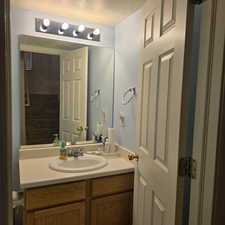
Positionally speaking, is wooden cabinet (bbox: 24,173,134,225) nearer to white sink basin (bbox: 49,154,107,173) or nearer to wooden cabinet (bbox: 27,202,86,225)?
wooden cabinet (bbox: 27,202,86,225)

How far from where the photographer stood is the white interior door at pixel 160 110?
0.87m

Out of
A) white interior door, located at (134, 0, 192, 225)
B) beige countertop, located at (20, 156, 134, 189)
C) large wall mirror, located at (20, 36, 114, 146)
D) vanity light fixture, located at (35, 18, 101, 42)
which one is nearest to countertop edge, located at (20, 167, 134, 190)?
beige countertop, located at (20, 156, 134, 189)

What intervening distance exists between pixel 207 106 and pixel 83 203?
1.20 m

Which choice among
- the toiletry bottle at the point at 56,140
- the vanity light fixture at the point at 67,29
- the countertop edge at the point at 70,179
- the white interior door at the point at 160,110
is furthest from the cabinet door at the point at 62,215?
the vanity light fixture at the point at 67,29

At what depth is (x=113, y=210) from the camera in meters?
1.64

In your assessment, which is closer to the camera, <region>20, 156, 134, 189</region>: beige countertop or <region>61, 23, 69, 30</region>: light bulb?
<region>20, 156, 134, 189</region>: beige countertop

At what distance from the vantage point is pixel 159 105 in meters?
1.07

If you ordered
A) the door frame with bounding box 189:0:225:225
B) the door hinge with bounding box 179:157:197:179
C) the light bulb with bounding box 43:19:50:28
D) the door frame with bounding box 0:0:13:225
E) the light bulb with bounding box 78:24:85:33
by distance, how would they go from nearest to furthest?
the door frame with bounding box 0:0:13:225 → the door frame with bounding box 189:0:225:225 → the door hinge with bounding box 179:157:197:179 → the light bulb with bounding box 43:19:50:28 → the light bulb with bounding box 78:24:85:33

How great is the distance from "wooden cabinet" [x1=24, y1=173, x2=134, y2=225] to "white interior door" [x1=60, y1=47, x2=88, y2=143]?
0.66 meters

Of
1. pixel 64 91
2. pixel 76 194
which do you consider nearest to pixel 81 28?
pixel 64 91

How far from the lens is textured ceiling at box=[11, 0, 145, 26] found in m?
1.62

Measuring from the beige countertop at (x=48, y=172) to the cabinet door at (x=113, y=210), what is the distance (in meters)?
0.23

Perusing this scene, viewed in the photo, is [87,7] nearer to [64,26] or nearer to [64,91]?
[64,26]

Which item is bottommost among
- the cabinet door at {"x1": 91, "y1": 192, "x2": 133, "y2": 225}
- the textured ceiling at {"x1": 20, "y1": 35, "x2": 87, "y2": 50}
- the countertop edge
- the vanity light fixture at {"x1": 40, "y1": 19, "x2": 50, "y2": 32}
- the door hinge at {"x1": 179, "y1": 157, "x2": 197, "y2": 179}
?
the cabinet door at {"x1": 91, "y1": 192, "x2": 133, "y2": 225}
